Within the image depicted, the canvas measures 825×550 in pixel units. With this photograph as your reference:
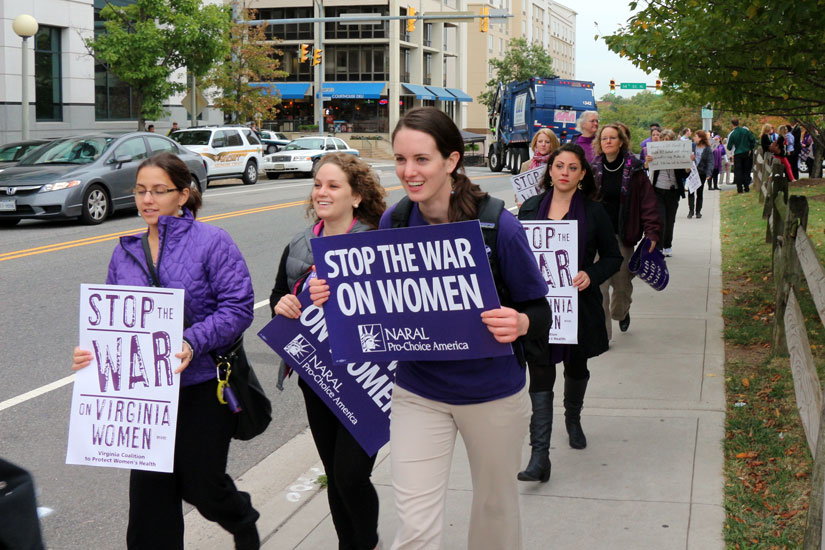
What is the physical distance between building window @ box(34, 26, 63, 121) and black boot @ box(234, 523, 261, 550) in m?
29.5

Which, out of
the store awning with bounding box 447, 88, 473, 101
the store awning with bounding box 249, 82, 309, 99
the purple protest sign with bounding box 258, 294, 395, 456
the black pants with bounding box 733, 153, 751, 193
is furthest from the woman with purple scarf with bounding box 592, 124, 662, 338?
the store awning with bounding box 447, 88, 473, 101

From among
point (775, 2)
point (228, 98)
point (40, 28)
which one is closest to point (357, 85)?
point (228, 98)

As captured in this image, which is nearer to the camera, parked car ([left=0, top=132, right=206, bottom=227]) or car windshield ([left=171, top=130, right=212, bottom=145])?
parked car ([left=0, top=132, right=206, bottom=227])

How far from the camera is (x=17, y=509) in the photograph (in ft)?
5.89

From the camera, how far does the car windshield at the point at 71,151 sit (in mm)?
18062

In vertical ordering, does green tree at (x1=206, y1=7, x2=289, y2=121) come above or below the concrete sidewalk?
above

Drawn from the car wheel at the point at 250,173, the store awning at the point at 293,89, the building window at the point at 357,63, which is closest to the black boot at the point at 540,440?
the car wheel at the point at 250,173

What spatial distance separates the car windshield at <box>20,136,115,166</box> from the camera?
1806 cm

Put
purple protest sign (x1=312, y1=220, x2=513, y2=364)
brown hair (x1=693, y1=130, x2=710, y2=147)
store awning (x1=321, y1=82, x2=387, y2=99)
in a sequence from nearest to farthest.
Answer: purple protest sign (x1=312, y1=220, x2=513, y2=364), brown hair (x1=693, y1=130, x2=710, y2=147), store awning (x1=321, y1=82, x2=387, y2=99)

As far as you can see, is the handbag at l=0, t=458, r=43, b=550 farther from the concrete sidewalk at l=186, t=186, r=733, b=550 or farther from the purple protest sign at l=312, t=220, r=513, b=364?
the concrete sidewalk at l=186, t=186, r=733, b=550

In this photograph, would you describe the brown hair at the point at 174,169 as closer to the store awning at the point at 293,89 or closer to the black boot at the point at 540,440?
the black boot at the point at 540,440

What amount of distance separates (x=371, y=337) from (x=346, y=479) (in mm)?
843

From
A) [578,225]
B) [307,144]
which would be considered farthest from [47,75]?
[578,225]

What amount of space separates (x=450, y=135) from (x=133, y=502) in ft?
6.11
